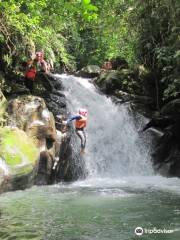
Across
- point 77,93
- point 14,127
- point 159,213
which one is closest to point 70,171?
point 14,127

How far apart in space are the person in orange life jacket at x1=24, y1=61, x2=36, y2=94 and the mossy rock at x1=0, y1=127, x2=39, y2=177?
3775 millimetres

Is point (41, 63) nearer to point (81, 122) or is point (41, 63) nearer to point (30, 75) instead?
point (30, 75)

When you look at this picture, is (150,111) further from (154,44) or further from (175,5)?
(175,5)

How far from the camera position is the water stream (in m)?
8.25

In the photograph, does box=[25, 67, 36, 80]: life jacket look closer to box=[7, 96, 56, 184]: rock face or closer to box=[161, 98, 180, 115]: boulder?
box=[7, 96, 56, 184]: rock face

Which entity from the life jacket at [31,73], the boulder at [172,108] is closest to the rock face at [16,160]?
the life jacket at [31,73]

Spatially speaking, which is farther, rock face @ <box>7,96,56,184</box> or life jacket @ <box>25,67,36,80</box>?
life jacket @ <box>25,67,36,80</box>

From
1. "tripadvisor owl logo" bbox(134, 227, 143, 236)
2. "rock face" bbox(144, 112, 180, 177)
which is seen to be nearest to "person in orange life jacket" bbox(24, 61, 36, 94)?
"rock face" bbox(144, 112, 180, 177)

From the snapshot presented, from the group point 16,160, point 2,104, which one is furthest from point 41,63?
point 16,160

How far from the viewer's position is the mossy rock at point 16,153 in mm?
11991

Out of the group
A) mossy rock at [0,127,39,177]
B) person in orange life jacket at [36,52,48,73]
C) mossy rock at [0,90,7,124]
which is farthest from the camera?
person in orange life jacket at [36,52,48,73]

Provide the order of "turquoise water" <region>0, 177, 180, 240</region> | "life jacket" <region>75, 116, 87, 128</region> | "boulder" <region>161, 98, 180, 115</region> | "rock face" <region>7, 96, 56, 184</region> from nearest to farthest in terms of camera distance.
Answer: "turquoise water" <region>0, 177, 180, 240</region> → "rock face" <region>7, 96, 56, 184</region> → "life jacket" <region>75, 116, 87, 128</region> → "boulder" <region>161, 98, 180, 115</region>

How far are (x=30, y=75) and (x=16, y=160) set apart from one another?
5.33m

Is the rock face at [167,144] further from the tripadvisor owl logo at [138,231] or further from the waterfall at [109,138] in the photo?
the tripadvisor owl logo at [138,231]
